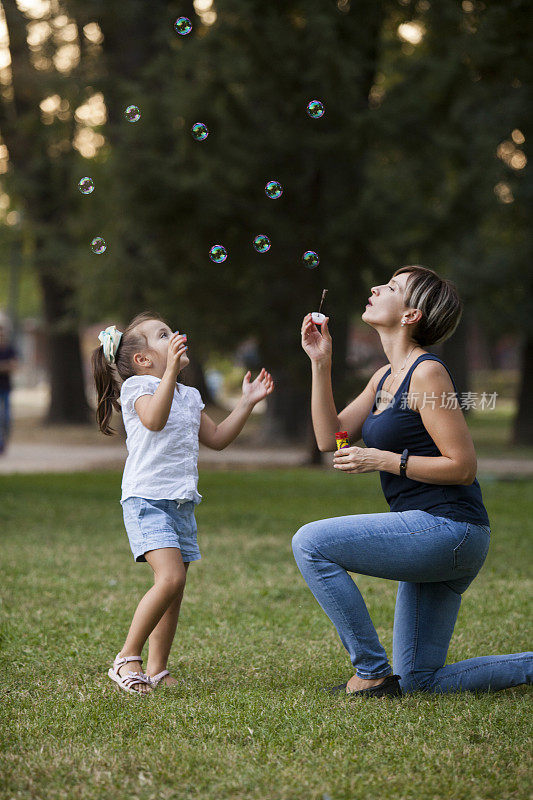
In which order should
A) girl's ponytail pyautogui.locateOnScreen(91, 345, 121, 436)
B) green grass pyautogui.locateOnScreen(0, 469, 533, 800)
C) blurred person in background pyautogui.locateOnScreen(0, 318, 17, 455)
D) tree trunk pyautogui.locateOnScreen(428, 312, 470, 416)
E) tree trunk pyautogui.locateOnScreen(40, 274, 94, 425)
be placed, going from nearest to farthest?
green grass pyautogui.locateOnScreen(0, 469, 533, 800), girl's ponytail pyautogui.locateOnScreen(91, 345, 121, 436), blurred person in background pyautogui.locateOnScreen(0, 318, 17, 455), tree trunk pyautogui.locateOnScreen(40, 274, 94, 425), tree trunk pyautogui.locateOnScreen(428, 312, 470, 416)

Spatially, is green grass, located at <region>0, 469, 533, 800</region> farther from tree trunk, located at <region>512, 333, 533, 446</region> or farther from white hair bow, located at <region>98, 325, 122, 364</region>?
tree trunk, located at <region>512, 333, 533, 446</region>

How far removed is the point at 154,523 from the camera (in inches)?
167

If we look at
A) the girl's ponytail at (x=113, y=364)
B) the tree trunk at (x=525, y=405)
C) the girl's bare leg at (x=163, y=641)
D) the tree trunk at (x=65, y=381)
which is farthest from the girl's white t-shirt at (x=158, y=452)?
the tree trunk at (x=65, y=381)

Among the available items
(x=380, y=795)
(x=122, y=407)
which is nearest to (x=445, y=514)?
(x=380, y=795)

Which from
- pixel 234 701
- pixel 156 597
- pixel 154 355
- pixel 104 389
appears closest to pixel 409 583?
pixel 234 701

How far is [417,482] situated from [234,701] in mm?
1172

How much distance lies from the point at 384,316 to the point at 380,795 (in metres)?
1.82

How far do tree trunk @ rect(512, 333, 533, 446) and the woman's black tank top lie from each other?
16127mm

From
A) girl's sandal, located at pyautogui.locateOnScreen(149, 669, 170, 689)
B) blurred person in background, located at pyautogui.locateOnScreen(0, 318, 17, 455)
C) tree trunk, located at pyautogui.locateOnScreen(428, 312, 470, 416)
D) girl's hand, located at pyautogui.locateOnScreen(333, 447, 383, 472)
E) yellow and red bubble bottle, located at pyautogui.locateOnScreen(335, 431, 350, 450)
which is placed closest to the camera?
girl's hand, located at pyautogui.locateOnScreen(333, 447, 383, 472)

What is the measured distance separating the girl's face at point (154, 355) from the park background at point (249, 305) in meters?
1.38

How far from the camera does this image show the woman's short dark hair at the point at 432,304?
401cm

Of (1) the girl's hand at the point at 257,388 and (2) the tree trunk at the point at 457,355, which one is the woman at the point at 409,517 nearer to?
(1) the girl's hand at the point at 257,388

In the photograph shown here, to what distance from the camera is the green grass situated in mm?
3244

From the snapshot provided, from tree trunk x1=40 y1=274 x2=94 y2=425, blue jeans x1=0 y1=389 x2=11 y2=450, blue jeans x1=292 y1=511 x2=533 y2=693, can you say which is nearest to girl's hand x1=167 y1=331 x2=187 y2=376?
blue jeans x1=292 y1=511 x2=533 y2=693
